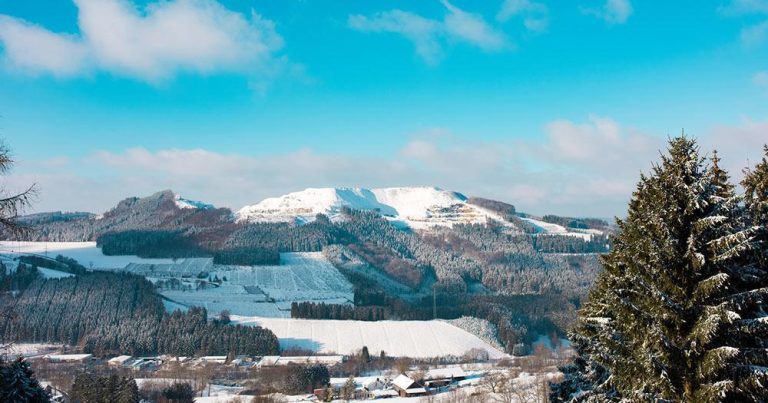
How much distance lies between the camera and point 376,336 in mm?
105938

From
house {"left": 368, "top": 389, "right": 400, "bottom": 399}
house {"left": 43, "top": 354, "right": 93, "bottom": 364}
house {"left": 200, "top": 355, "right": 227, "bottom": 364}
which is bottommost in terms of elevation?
house {"left": 368, "top": 389, "right": 400, "bottom": 399}

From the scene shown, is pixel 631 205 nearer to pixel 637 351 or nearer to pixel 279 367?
pixel 637 351

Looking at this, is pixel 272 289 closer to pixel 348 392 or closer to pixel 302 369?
pixel 302 369

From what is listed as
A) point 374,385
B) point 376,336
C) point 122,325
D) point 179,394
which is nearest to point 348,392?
point 374,385

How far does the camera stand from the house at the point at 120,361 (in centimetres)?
8843

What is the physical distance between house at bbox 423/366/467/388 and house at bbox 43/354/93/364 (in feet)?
187

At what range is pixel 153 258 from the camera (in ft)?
618

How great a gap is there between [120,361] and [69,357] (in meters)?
9.16

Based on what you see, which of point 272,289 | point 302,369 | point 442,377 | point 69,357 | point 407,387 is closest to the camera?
point 407,387

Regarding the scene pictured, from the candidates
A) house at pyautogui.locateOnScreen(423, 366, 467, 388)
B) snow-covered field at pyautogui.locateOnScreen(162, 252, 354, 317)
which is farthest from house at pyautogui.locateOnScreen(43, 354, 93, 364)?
house at pyautogui.locateOnScreen(423, 366, 467, 388)

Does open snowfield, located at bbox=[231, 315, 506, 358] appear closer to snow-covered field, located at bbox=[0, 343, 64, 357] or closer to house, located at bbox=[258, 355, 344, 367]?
house, located at bbox=[258, 355, 344, 367]

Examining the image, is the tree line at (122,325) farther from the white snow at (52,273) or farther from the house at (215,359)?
the white snow at (52,273)

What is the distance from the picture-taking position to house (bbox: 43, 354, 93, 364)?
292 ft

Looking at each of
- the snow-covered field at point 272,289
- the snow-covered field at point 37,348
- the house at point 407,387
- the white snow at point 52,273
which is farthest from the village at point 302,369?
the white snow at point 52,273
